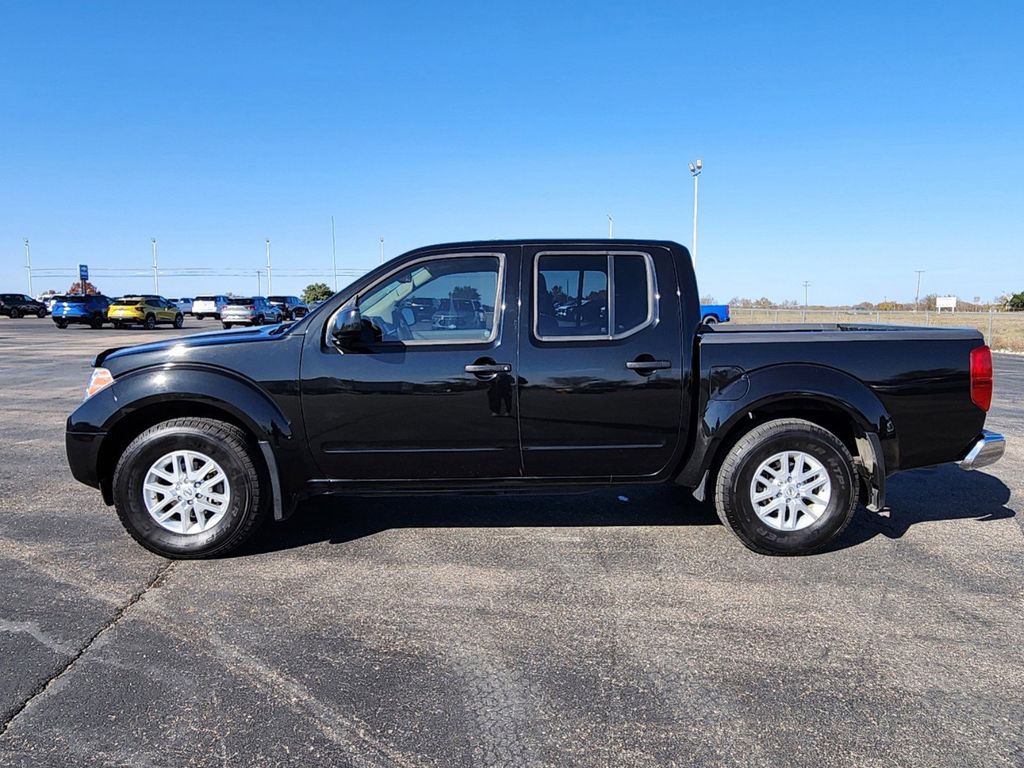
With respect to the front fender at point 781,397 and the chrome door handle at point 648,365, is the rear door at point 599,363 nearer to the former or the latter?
the chrome door handle at point 648,365

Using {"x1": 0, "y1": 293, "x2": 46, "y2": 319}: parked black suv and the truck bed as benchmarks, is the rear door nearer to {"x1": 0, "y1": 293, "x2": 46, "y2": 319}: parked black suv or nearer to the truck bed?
the truck bed

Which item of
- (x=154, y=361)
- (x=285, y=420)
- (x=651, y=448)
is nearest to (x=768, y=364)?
(x=651, y=448)

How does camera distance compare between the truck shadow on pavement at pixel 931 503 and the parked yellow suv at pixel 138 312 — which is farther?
the parked yellow suv at pixel 138 312

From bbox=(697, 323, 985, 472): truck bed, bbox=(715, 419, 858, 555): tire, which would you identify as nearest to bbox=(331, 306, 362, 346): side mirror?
bbox=(697, 323, 985, 472): truck bed

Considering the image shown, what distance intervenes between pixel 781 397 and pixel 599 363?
1.13 metres

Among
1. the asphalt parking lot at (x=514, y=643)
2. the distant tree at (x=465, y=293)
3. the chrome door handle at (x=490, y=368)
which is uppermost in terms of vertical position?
the distant tree at (x=465, y=293)

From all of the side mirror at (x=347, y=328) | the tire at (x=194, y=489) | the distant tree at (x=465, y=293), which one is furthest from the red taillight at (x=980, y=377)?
the tire at (x=194, y=489)

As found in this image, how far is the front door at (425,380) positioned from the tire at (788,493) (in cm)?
137

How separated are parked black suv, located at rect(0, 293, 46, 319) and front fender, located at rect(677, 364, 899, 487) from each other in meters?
53.6

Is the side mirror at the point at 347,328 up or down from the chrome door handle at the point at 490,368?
up

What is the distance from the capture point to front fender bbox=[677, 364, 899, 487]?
412 cm

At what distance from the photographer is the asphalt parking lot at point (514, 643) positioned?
2447mm

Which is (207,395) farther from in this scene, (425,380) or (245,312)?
(245,312)

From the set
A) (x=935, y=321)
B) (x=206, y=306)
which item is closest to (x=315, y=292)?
(x=206, y=306)
